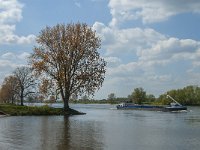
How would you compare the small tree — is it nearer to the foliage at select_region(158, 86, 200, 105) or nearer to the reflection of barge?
the foliage at select_region(158, 86, 200, 105)

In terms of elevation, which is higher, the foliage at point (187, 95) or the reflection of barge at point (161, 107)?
the foliage at point (187, 95)

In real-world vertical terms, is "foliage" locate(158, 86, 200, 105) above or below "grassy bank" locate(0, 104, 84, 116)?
above

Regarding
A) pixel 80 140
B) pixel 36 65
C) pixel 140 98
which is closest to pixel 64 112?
pixel 36 65

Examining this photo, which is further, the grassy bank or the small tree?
the small tree

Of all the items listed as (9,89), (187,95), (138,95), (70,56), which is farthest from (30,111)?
(187,95)

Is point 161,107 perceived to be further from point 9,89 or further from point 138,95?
point 138,95

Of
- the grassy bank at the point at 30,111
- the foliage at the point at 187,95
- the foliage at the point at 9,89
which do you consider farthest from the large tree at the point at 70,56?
the foliage at the point at 187,95

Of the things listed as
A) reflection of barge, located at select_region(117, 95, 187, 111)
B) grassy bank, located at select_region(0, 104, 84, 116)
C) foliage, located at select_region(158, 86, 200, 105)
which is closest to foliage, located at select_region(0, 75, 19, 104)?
reflection of barge, located at select_region(117, 95, 187, 111)

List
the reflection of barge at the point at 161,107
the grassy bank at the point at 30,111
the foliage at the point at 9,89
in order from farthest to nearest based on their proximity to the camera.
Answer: the foliage at the point at 9,89
the reflection of barge at the point at 161,107
the grassy bank at the point at 30,111

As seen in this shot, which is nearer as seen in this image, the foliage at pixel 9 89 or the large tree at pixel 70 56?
the large tree at pixel 70 56

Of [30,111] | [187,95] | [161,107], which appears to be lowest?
[30,111]

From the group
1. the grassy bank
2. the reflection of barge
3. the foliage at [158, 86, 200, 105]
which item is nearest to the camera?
the grassy bank

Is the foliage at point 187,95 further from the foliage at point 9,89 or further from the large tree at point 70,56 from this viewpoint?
the large tree at point 70,56

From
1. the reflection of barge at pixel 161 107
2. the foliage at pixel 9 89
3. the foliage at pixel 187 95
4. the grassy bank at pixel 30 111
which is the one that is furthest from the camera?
the foliage at pixel 187 95
